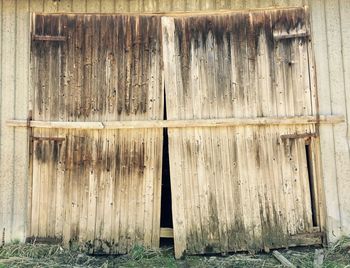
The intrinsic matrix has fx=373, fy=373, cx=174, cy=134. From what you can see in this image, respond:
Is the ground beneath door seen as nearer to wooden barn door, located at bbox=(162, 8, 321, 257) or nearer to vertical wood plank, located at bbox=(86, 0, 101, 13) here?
wooden barn door, located at bbox=(162, 8, 321, 257)

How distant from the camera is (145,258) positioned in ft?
14.4

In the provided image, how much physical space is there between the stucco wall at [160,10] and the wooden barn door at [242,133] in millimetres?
160

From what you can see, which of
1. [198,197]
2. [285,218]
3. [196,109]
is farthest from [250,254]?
[196,109]

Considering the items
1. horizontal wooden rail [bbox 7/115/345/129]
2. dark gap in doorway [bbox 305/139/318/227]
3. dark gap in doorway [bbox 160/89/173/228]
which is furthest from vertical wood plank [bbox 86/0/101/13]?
dark gap in doorway [bbox 305/139/318/227]

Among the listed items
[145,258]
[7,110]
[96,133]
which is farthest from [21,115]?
[145,258]

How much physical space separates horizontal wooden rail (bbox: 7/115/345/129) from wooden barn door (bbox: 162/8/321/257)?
36 millimetres

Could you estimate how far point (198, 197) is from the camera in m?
4.58

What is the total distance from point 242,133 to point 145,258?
1.91 m

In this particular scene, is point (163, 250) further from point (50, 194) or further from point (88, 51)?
point (88, 51)

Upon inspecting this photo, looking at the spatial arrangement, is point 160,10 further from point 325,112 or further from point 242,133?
point 325,112

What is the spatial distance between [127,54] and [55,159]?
5.23 ft

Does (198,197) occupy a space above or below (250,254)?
above

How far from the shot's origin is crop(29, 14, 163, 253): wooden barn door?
15.0ft

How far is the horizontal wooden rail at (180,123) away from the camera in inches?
180
